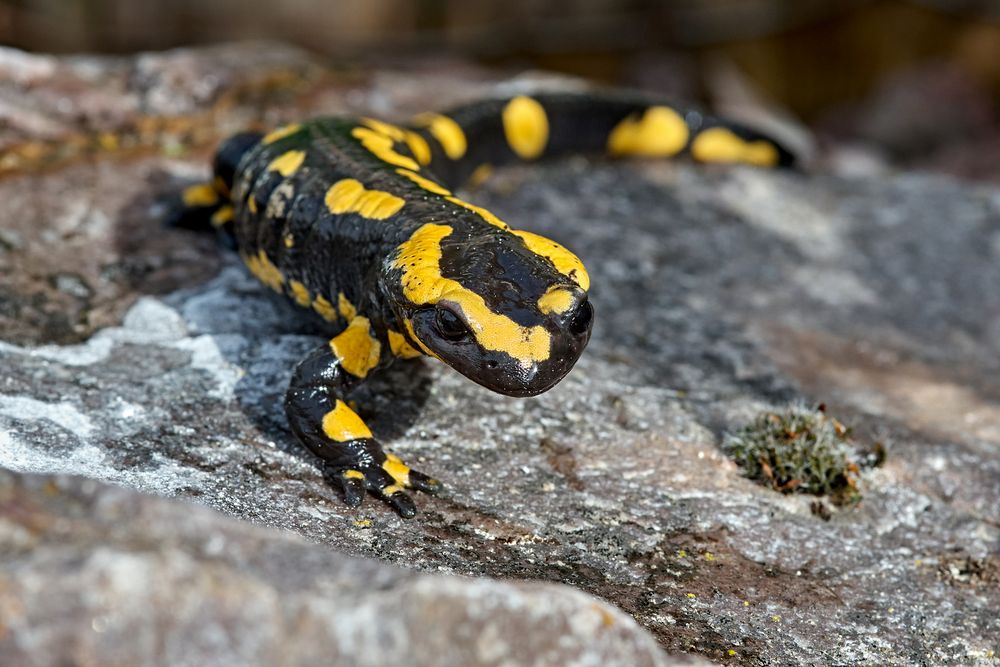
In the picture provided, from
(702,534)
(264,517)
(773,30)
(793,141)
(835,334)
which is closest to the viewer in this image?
(264,517)

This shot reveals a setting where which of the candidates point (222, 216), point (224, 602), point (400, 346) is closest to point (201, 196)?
point (222, 216)

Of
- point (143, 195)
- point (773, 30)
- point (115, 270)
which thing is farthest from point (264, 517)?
point (773, 30)

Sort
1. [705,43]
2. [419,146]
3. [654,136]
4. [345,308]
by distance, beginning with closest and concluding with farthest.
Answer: [345,308], [419,146], [654,136], [705,43]

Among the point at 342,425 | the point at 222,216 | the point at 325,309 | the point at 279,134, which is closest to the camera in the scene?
the point at 342,425

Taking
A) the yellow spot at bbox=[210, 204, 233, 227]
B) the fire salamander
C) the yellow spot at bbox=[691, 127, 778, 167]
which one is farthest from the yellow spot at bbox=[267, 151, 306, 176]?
the yellow spot at bbox=[691, 127, 778, 167]

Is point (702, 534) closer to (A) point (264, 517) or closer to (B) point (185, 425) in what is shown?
(A) point (264, 517)

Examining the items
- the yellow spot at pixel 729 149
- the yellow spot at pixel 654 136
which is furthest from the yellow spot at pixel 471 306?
the yellow spot at pixel 729 149

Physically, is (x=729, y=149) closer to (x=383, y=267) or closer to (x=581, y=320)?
(x=383, y=267)

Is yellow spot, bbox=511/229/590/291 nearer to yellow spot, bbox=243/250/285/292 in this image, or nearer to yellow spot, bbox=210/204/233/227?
yellow spot, bbox=243/250/285/292
